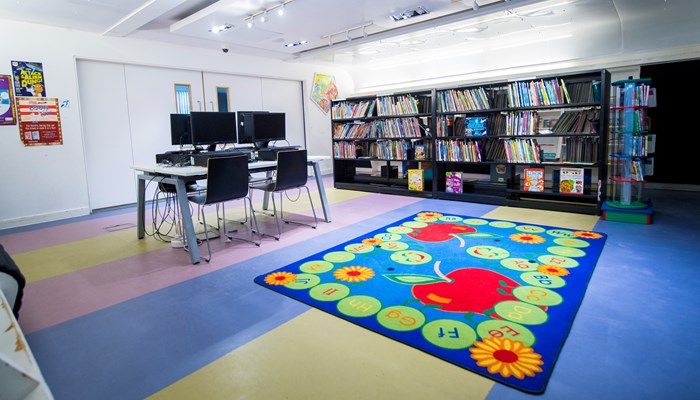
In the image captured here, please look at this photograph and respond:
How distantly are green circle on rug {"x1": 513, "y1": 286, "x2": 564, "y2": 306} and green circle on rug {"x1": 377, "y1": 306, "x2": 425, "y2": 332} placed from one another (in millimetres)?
739

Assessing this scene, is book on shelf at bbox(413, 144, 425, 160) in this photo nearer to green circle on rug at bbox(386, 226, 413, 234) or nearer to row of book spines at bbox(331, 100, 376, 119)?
row of book spines at bbox(331, 100, 376, 119)

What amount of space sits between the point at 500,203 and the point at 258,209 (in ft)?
11.5

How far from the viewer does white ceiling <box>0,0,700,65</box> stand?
5.05 meters

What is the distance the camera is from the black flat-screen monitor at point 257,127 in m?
4.82

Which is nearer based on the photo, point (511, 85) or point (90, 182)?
point (511, 85)

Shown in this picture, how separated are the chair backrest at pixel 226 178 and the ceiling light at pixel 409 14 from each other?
10.5 feet

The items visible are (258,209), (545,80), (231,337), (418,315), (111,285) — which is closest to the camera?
(231,337)

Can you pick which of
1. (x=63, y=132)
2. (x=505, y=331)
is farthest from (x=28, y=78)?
(x=505, y=331)

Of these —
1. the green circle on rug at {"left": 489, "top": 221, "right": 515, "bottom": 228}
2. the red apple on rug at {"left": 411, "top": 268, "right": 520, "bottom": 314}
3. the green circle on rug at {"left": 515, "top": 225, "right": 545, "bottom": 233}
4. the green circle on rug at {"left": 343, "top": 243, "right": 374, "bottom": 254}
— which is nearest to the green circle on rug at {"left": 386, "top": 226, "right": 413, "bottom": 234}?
the green circle on rug at {"left": 343, "top": 243, "right": 374, "bottom": 254}

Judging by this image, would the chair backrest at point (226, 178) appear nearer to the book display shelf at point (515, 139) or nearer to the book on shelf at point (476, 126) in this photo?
the book display shelf at point (515, 139)

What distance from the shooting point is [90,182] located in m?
6.21

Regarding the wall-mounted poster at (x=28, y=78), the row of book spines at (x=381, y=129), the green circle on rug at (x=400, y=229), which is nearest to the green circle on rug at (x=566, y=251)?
the green circle on rug at (x=400, y=229)

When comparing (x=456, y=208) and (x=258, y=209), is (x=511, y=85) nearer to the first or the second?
Result: (x=456, y=208)

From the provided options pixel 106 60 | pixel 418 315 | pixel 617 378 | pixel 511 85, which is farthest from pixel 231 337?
pixel 106 60
